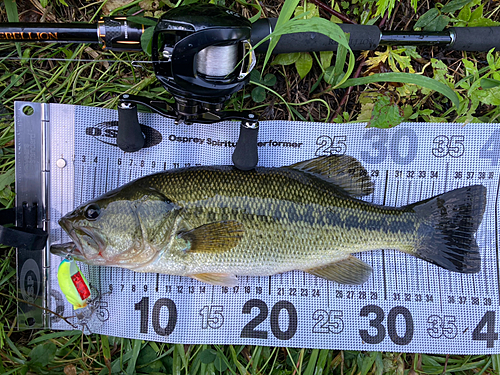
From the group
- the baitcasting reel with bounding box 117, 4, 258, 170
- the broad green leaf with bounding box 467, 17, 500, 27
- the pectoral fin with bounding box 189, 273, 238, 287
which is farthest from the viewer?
the broad green leaf with bounding box 467, 17, 500, 27

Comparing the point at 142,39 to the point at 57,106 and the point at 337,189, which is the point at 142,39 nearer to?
the point at 57,106

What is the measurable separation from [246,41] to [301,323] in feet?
6.26

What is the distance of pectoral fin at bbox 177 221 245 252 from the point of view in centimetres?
211

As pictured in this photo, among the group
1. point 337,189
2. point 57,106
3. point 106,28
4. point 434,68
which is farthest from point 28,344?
point 434,68

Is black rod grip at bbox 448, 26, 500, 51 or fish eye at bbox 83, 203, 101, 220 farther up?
black rod grip at bbox 448, 26, 500, 51

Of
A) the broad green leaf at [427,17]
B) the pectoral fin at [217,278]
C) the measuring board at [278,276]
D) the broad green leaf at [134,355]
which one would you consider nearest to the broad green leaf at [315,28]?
the measuring board at [278,276]

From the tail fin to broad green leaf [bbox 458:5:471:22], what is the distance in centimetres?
129

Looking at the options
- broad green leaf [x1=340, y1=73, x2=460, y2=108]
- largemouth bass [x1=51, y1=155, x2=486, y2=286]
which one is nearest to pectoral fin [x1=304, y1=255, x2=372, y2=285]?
largemouth bass [x1=51, y1=155, x2=486, y2=286]

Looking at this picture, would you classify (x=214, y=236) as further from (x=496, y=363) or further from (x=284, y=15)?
(x=496, y=363)

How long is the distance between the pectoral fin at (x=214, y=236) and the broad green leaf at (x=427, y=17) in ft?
6.69

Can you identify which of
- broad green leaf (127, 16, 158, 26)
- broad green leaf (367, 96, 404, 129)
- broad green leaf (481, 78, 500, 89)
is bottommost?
broad green leaf (367, 96, 404, 129)

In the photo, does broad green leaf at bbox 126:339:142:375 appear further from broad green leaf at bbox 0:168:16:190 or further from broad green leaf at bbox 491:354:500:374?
broad green leaf at bbox 491:354:500:374

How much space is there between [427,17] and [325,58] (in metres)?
0.84

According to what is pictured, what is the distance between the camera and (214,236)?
212cm
